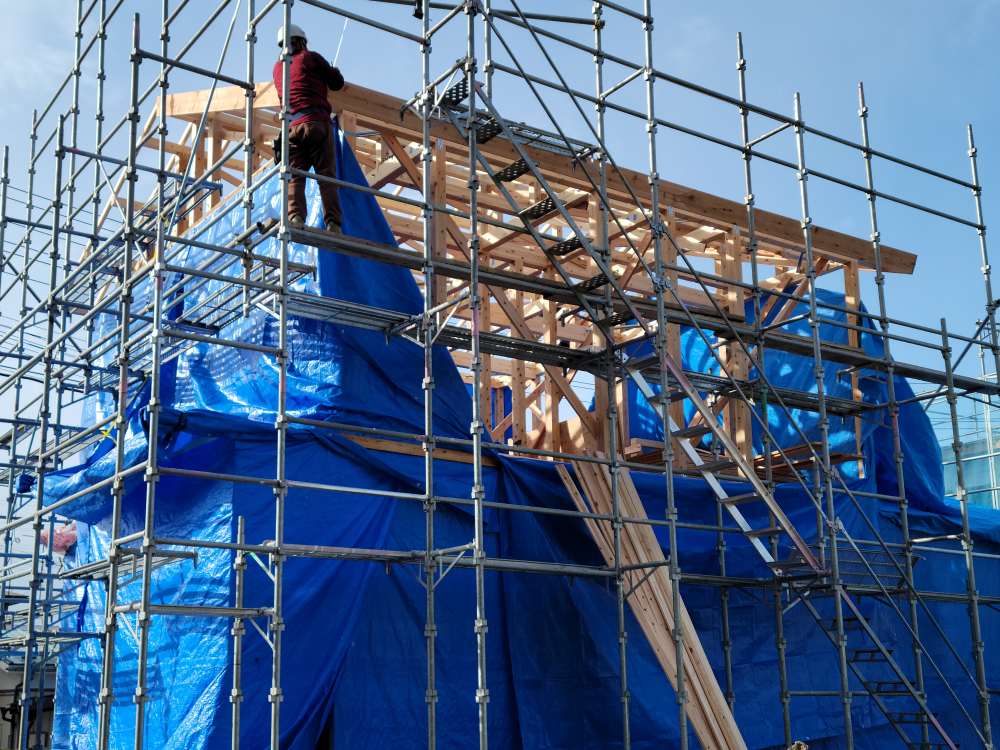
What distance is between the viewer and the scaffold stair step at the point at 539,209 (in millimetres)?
10555

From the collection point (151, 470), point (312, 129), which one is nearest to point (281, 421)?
point (151, 470)

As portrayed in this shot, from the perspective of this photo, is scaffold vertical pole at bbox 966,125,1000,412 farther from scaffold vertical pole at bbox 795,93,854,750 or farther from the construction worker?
the construction worker

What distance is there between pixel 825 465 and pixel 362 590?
515cm

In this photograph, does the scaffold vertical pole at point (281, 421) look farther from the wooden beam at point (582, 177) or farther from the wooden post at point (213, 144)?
the wooden post at point (213, 144)

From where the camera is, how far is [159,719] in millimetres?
9852

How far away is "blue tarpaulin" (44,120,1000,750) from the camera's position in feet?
31.4

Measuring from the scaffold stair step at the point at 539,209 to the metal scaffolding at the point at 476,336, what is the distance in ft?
0.12

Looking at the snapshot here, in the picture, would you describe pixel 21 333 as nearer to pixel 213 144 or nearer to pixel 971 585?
pixel 213 144

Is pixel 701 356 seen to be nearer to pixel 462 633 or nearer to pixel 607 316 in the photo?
pixel 607 316

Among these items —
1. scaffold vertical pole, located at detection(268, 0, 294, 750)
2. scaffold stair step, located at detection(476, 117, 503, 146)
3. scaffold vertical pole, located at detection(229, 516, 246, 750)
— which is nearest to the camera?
scaffold vertical pole, located at detection(268, 0, 294, 750)

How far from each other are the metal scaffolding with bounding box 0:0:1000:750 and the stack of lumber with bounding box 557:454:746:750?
0.81 feet

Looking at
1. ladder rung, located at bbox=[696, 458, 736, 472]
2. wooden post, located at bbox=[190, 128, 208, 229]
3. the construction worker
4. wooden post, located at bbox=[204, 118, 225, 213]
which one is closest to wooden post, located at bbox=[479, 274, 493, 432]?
ladder rung, located at bbox=[696, 458, 736, 472]

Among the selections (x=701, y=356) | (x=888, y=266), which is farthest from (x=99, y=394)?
(x=888, y=266)

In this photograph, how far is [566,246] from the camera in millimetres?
10609
